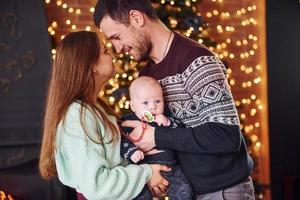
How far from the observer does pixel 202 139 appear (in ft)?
6.02

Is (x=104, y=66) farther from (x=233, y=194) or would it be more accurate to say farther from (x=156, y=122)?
(x=233, y=194)

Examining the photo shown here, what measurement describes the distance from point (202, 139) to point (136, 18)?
0.56 m

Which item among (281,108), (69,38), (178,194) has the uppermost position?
(69,38)

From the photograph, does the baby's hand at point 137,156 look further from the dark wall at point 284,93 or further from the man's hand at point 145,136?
the dark wall at point 284,93

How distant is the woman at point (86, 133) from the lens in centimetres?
171

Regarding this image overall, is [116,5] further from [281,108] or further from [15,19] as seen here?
[281,108]

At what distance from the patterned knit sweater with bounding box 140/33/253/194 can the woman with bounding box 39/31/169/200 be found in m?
0.14

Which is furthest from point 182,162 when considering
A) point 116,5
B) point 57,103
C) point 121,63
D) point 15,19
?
point 15,19

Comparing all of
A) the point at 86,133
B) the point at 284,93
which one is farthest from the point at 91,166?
the point at 284,93

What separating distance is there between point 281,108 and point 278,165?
0.49 meters

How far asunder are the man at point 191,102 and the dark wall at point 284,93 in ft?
8.08

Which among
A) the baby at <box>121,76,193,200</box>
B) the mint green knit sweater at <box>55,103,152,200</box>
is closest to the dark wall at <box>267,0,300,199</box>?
the baby at <box>121,76,193,200</box>

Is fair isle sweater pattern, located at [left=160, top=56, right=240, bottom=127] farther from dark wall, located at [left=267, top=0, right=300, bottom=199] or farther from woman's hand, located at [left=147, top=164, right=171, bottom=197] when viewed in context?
dark wall, located at [left=267, top=0, right=300, bottom=199]

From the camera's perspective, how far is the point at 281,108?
4.39 m
